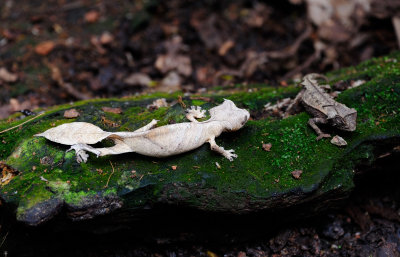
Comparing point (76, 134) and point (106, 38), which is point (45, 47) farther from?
point (76, 134)

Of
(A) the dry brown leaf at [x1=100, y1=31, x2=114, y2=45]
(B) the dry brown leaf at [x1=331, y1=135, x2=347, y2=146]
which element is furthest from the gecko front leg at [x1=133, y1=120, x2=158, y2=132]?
(A) the dry brown leaf at [x1=100, y1=31, x2=114, y2=45]

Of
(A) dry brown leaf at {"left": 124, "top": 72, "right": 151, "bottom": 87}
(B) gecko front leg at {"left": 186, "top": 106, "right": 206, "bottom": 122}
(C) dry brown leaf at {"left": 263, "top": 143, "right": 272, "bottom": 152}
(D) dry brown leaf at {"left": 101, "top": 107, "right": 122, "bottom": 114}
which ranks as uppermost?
(B) gecko front leg at {"left": 186, "top": 106, "right": 206, "bottom": 122}

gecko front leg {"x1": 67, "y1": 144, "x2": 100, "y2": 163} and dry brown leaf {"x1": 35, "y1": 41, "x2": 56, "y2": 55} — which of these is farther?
dry brown leaf {"x1": 35, "y1": 41, "x2": 56, "y2": 55}

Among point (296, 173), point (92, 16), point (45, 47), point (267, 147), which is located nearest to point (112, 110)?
point (267, 147)

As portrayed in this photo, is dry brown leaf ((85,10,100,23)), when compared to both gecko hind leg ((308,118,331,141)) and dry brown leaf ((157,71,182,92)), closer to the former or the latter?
dry brown leaf ((157,71,182,92))

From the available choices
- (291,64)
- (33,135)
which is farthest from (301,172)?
(291,64)

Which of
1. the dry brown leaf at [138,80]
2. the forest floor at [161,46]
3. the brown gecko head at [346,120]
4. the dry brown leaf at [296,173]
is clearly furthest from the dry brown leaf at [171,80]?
the dry brown leaf at [296,173]
